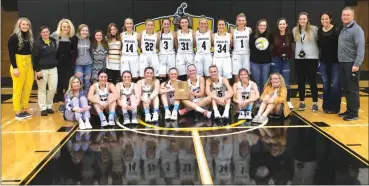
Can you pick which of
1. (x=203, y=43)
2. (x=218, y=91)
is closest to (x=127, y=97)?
(x=218, y=91)

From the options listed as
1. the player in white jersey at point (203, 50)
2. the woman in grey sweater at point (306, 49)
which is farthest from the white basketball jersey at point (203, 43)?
the woman in grey sweater at point (306, 49)

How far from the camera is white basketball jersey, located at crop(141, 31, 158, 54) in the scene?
6668 millimetres

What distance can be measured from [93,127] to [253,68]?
2720mm

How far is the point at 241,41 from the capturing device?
662 centimetres

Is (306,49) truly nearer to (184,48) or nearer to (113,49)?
(184,48)

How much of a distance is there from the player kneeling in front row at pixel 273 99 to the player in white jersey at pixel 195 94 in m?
0.84

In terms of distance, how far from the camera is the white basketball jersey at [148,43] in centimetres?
667

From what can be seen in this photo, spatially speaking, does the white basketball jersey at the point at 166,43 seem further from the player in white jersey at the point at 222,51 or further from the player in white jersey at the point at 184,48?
the player in white jersey at the point at 222,51

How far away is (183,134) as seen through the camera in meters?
5.40

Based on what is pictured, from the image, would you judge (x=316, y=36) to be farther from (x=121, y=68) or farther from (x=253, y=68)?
(x=121, y=68)

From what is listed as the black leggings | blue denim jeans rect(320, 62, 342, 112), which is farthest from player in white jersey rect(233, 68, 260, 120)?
blue denim jeans rect(320, 62, 342, 112)

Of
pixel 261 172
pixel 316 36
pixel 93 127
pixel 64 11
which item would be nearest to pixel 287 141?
pixel 261 172

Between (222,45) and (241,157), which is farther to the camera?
(222,45)

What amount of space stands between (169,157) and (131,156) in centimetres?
42
